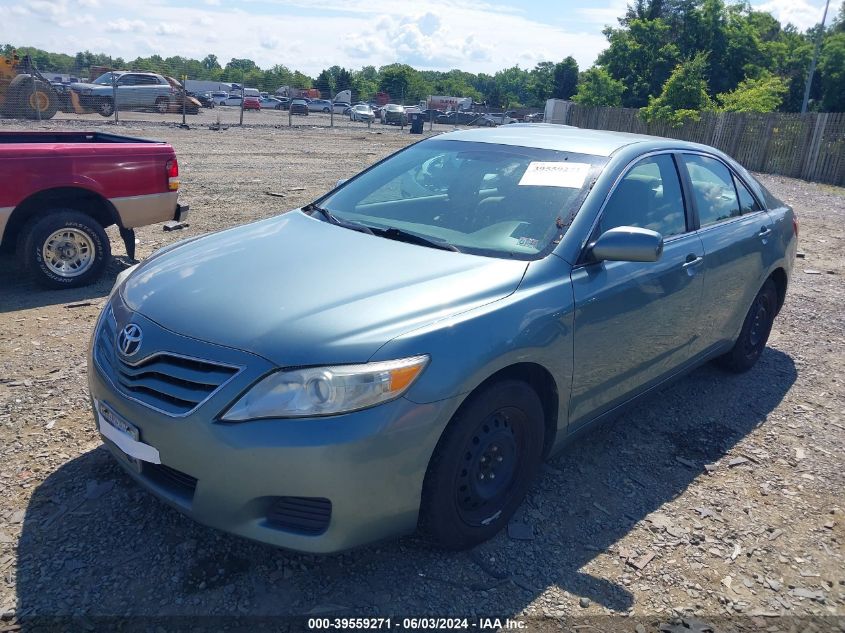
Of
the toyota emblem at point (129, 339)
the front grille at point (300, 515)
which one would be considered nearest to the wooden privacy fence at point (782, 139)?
the front grille at point (300, 515)

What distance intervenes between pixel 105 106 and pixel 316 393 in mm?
28587

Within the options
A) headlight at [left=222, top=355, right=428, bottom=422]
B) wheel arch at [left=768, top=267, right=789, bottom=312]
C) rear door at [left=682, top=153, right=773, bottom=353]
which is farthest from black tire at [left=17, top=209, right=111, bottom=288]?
wheel arch at [left=768, top=267, right=789, bottom=312]

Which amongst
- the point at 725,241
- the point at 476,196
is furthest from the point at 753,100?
the point at 476,196

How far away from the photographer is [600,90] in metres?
49.9

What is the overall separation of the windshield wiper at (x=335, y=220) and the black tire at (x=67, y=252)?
3.08m

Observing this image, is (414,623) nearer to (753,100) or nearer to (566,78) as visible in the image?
(753,100)

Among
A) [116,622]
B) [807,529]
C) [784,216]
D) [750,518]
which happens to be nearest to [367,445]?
[116,622]

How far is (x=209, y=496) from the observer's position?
2498mm

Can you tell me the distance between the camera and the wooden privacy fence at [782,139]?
20562 millimetres

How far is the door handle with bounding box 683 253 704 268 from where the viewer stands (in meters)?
3.94

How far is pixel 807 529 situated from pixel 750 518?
0.27m

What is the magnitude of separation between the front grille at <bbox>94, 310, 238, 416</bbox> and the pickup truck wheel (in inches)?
1091

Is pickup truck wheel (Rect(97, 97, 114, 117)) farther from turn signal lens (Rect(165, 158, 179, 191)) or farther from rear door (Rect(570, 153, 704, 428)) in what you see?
rear door (Rect(570, 153, 704, 428))

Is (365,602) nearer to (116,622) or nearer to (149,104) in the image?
(116,622)
